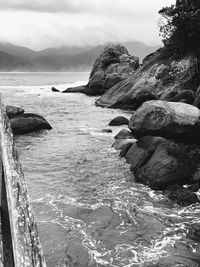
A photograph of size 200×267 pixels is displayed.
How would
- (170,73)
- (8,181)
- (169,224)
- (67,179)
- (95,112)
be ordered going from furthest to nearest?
(170,73)
(95,112)
(67,179)
(169,224)
(8,181)

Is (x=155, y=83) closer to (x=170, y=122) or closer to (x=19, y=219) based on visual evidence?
(x=170, y=122)

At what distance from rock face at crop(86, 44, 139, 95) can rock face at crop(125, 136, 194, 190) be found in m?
33.7

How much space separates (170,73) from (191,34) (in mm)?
4316

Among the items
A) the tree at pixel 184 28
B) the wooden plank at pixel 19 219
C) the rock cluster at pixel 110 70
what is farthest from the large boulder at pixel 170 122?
the rock cluster at pixel 110 70

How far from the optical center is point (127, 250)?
859 cm

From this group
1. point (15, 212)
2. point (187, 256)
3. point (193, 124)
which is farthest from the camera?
point (193, 124)

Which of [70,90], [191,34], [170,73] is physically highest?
[191,34]

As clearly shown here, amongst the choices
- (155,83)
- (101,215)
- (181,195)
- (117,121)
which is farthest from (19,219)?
(155,83)

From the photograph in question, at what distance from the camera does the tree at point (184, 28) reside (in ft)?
115

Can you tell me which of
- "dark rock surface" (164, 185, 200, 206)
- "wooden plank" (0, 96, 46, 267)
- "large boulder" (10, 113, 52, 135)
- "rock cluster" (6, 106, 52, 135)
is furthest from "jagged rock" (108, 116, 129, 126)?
"wooden plank" (0, 96, 46, 267)

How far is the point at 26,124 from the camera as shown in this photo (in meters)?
22.4

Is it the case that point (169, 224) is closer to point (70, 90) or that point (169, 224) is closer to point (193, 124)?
point (193, 124)

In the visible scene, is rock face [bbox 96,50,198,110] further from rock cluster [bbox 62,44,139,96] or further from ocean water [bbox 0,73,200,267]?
ocean water [bbox 0,73,200,267]

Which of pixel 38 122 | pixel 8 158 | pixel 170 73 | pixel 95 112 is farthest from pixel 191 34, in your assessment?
pixel 8 158
